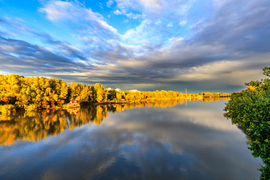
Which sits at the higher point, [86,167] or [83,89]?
[83,89]

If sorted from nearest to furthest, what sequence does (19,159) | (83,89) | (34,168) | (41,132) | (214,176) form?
(214,176) < (34,168) < (19,159) < (41,132) < (83,89)

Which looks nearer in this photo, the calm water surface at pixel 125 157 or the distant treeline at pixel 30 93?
the calm water surface at pixel 125 157

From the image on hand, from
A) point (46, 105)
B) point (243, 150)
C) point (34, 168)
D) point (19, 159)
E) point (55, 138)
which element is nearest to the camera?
point (34, 168)

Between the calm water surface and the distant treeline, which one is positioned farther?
the distant treeline

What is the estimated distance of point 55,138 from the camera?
21750 mm

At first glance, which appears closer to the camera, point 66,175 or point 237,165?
point 66,175

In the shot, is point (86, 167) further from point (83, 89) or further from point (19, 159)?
point (83, 89)

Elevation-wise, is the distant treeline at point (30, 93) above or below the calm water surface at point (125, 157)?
above

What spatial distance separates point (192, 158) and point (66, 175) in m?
13.2

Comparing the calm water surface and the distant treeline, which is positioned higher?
the distant treeline

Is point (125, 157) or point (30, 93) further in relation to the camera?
point (30, 93)

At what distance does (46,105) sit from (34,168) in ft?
174

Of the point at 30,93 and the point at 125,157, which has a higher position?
the point at 30,93

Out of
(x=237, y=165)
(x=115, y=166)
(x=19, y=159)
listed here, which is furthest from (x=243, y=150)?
(x=19, y=159)
